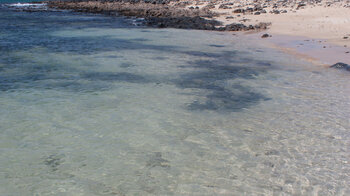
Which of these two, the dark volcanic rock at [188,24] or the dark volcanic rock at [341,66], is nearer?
the dark volcanic rock at [341,66]

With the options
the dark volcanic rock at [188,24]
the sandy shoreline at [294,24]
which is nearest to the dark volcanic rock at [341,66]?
the sandy shoreline at [294,24]

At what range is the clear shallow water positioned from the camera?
462cm

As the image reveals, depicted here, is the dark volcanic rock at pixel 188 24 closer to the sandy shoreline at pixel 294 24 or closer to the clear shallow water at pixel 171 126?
the sandy shoreline at pixel 294 24

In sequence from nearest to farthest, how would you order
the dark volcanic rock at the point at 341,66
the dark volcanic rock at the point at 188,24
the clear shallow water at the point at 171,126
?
the clear shallow water at the point at 171,126 < the dark volcanic rock at the point at 341,66 < the dark volcanic rock at the point at 188,24

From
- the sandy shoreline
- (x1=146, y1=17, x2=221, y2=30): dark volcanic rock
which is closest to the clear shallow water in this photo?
the sandy shoreline

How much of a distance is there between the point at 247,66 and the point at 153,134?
653 centimetres

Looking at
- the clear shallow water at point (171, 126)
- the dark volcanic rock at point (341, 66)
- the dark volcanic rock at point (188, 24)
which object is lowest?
the clear shallow water at point (171, 126)

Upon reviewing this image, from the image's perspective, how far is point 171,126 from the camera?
6426 mm

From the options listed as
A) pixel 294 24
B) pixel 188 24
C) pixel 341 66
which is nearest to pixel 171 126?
pixel 341 66

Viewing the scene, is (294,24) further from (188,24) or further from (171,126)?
(171,126)

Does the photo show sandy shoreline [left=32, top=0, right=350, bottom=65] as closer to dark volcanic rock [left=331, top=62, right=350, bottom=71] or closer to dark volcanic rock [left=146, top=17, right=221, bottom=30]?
dark volcanic rock [left=146, top=17, right=221, bottom=30]

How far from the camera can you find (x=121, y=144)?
18.6 feet

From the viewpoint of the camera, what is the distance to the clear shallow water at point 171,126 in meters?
4.62

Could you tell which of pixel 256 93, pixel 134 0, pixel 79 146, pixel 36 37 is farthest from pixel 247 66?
pixel 134 0
